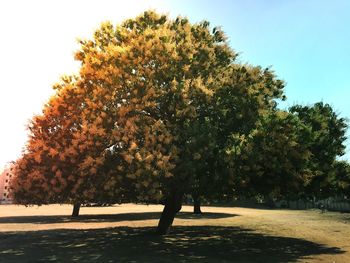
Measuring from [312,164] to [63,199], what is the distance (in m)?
13.6

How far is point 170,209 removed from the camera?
88.7 feet

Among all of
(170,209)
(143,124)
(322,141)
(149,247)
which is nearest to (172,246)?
(149,247)

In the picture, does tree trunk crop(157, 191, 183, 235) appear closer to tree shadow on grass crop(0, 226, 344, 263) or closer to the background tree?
tree shadow on grass crop(0, 226, 344, 263)

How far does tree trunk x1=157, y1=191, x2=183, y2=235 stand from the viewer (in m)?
25.5

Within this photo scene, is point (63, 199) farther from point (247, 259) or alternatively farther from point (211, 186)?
point (247, 259)

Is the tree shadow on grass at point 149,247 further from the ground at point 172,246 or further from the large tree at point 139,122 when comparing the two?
the large tree at point 139,122

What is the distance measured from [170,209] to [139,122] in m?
8.61

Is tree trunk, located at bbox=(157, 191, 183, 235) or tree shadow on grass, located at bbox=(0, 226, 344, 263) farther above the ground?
tree trunk, located at bbox=(157, 191, 183, 235)

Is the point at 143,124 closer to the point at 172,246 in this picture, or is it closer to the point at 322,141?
the point at 172,246

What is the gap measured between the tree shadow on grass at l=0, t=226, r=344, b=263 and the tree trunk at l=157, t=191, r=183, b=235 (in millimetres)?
724

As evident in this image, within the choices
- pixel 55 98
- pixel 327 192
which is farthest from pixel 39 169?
pixel 327 192

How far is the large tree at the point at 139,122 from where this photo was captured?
20078mm

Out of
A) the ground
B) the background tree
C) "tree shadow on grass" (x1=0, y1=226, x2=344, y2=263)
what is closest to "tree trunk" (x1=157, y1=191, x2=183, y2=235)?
the ground

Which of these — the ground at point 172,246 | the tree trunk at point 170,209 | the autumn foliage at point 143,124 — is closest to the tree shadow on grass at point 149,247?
the ground at point 172,246
